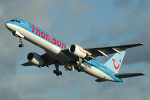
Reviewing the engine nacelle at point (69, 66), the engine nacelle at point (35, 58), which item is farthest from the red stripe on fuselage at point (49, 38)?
the engine nacelle at point (35, 58)

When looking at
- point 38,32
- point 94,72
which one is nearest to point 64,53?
point 38,32

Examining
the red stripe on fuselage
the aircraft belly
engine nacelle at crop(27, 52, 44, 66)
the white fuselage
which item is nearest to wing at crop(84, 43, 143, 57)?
the aircraft belly

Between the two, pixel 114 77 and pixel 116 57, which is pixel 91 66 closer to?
pixel 114 77

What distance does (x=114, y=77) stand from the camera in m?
53.0

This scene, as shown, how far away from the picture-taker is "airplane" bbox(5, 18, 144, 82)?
42250mm

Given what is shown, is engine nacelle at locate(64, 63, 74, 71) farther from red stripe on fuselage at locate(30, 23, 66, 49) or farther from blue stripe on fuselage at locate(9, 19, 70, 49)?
blue stripe on fuselage at locate(9, 19, 70, 49)

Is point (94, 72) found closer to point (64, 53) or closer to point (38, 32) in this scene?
point (64, 53)

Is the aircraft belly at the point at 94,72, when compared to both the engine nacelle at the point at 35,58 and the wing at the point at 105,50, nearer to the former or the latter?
the wing at the point at 105,50

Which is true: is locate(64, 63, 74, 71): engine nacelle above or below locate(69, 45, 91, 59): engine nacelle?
below

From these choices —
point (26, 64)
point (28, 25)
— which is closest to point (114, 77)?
point (26, 64)

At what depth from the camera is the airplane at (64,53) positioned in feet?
139

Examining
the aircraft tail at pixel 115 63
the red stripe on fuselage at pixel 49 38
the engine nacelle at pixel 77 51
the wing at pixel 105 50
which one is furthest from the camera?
the aircraft tail at pixel 115 63

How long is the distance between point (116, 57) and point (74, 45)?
16826mm

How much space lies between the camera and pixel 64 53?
44500 mm
